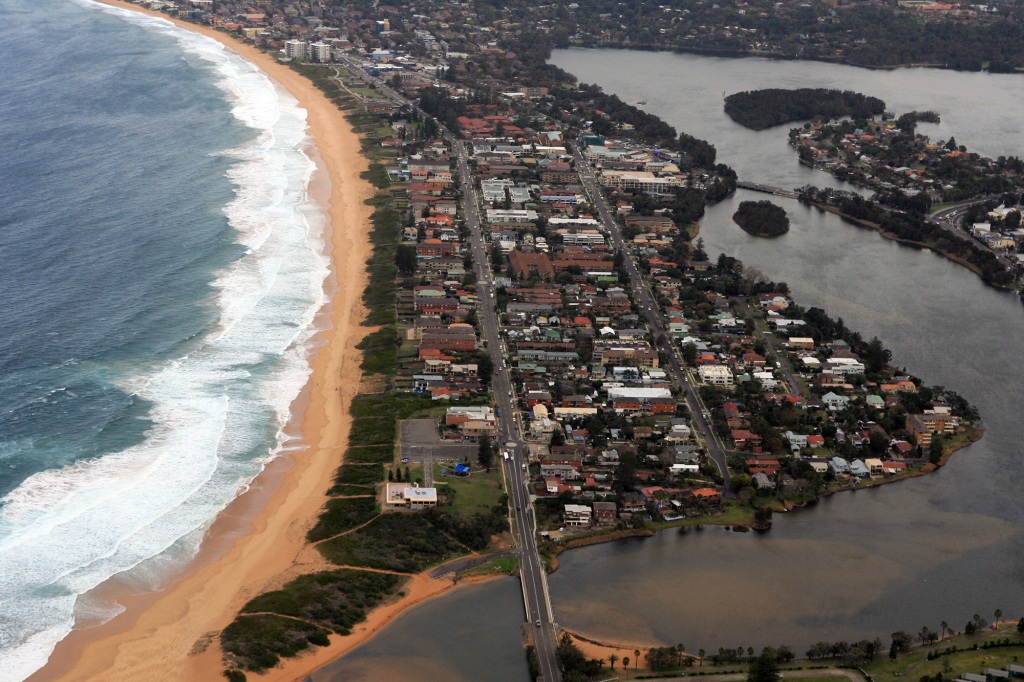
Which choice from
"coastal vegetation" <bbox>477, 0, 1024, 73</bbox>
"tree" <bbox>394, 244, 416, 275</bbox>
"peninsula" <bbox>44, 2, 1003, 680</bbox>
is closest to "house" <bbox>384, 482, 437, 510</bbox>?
"peninsula" <bbox>44, 2, 1003, 680</bbox>

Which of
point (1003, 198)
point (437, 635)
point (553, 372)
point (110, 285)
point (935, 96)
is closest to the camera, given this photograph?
point (437, 635)

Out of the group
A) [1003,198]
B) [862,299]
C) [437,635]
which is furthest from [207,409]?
[1003,198]

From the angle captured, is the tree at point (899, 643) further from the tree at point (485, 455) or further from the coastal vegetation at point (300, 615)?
the tree at point (485, 455)

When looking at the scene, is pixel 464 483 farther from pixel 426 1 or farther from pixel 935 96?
pixel 426 1

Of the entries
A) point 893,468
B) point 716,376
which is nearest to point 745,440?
point 893,468

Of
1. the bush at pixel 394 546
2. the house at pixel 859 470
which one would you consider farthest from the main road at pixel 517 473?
the house at pixel 859 470
